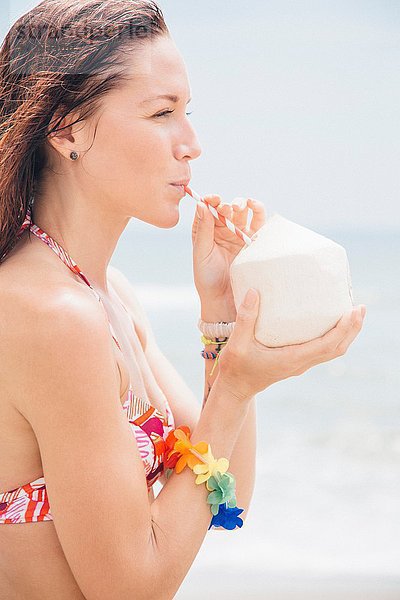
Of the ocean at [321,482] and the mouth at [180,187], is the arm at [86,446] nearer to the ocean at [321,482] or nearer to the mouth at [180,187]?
the mouth at [180,187]

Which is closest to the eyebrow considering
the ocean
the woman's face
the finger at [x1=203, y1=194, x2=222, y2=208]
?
the woman's face

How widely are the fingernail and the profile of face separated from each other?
17 centimetres

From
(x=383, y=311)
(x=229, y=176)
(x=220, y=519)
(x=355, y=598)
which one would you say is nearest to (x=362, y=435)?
(x=355, y=598)

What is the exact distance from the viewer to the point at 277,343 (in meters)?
1.16

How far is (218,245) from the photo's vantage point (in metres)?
1.50

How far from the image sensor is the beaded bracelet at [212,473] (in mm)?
1170

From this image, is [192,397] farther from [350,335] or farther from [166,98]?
[166,98]

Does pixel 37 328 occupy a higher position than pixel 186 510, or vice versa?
→ pixel 37 328

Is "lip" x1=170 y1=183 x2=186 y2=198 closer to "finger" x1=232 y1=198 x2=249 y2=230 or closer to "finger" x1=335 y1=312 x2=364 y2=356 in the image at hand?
"finger" x1=232 y1=198 x2=249 y2=230

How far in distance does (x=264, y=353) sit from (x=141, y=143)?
337 millimetres

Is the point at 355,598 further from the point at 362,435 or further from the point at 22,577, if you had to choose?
the point at 362,435

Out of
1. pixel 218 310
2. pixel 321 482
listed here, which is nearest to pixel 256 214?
pixel 218 310

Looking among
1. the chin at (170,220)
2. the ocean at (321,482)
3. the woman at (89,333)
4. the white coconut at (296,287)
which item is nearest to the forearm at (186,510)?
the woman at (89,333)

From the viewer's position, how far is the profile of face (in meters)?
1.19
